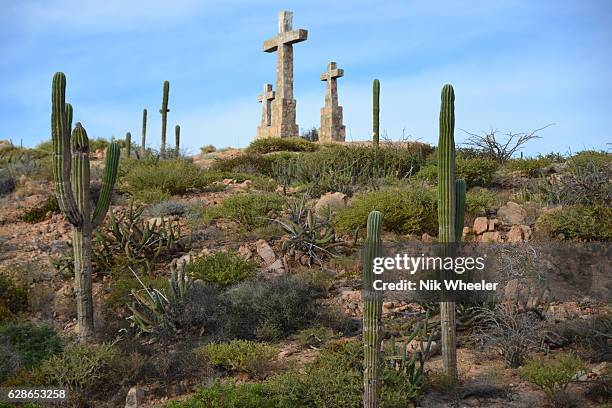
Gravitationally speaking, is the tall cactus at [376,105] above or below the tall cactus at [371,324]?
above

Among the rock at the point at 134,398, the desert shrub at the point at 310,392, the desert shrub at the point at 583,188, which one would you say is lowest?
the rock at the point at 134,398

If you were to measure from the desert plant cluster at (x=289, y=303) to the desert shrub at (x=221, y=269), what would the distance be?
0.03 meters

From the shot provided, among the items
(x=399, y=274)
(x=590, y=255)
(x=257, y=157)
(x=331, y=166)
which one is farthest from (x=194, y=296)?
(x=257, y=157)

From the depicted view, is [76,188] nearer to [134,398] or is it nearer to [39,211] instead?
[134,398]

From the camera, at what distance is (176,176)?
1484 cm

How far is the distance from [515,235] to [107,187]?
20.2 feet

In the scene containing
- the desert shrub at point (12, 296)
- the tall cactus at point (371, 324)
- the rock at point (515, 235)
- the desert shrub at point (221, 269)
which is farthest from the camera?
the rock at point (515, 235)

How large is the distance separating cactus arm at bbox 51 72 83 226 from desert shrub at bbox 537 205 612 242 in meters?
7.06

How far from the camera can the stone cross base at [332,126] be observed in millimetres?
27391

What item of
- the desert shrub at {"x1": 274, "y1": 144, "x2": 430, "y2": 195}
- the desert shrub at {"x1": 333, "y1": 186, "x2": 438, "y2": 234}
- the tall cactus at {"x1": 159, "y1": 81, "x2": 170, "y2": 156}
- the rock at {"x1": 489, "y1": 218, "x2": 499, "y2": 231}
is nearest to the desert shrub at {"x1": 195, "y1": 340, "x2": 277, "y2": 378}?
the desert shrub at {"x1": 333, "y1": 186, "x2": 438, "y2": 234}

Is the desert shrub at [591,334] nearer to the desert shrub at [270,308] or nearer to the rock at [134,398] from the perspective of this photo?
the desert shrub at [270,308]

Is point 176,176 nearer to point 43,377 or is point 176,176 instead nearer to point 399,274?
A: point 399,274

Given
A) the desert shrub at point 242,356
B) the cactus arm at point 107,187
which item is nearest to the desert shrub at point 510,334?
the desert shrub at point 242,356

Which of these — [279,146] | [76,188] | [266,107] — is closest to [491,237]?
[76,188]
